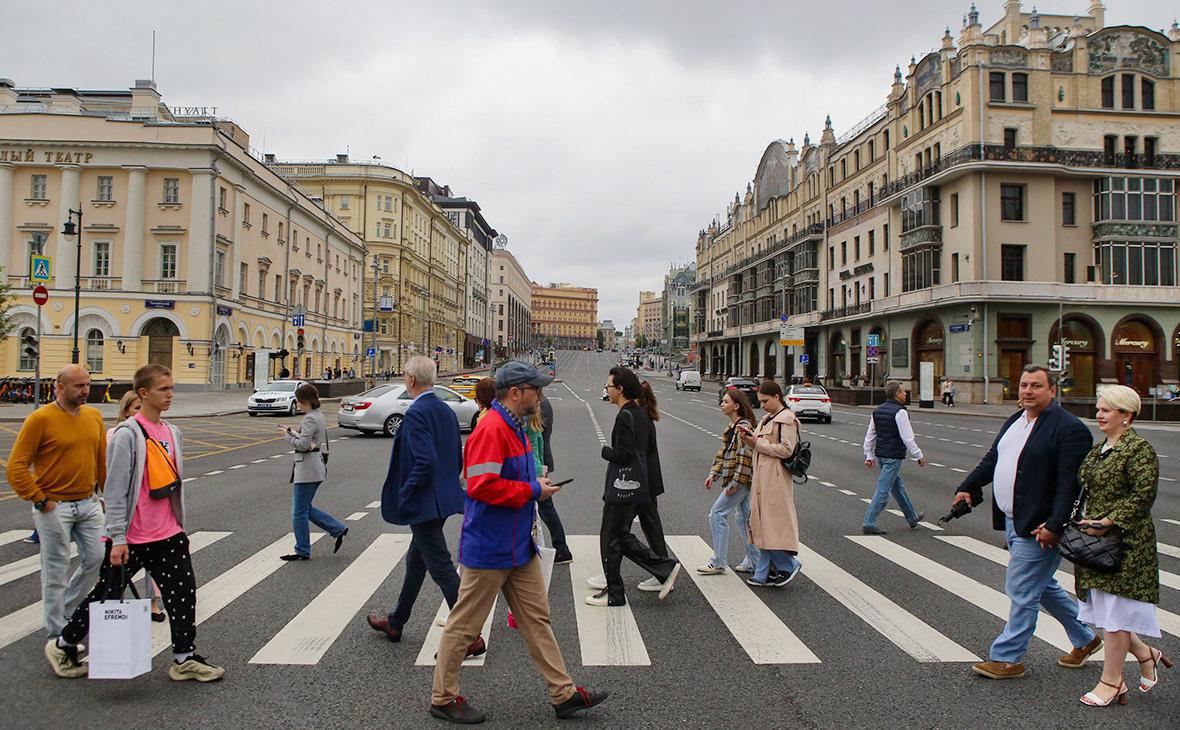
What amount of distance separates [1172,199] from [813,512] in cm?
4306

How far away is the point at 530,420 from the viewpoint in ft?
23.4

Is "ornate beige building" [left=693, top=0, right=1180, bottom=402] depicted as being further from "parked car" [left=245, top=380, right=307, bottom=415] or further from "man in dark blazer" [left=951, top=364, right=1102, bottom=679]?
"man in dark blazer" [left=951, top=364, right=1102, bottom=679]

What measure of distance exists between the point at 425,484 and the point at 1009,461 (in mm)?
3789

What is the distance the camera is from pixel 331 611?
5.68 m

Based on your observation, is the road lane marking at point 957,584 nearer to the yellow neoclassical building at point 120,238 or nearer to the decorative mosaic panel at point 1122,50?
the yellow neoclassical building at point 120,238

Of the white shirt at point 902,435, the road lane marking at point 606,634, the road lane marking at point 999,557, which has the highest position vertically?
the white shirt at point 902,435

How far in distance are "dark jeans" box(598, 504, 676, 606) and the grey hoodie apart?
3.07 m

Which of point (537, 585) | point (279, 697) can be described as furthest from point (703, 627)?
point (279, 697)

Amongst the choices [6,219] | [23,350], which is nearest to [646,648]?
[23,350]

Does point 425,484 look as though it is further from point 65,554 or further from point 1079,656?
point 1079,656

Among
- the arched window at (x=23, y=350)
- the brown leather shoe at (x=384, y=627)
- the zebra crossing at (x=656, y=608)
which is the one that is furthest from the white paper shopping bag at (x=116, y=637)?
the arched window at (x=23, y=350)

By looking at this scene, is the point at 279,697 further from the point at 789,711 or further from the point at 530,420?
the point at 530,420

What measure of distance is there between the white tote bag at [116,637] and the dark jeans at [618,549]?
3.16 metres

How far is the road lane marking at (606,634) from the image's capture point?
480 cm
